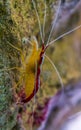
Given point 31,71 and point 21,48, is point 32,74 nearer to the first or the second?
point 31,71

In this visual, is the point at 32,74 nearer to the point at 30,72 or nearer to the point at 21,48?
the point at 30,72

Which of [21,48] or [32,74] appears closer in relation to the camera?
[32,74]

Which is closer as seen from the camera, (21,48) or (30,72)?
(30,72)

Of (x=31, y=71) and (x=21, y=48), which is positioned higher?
(x=21, y=48)

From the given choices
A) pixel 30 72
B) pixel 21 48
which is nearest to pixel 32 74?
pixel 30 72

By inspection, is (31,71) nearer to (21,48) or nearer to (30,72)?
(30,72)

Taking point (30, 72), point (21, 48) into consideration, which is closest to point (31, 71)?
point (30, 72)

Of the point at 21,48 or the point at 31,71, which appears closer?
the point at 31,71

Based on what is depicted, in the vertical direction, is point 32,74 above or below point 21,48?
below
